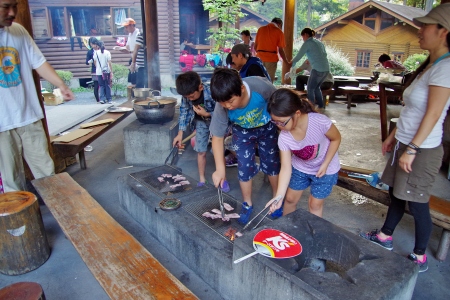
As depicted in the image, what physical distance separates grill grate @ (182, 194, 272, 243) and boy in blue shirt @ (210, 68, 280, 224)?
11 centimetres

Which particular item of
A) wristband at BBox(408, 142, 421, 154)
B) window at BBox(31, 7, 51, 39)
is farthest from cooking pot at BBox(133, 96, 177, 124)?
window at BBox(31, 7, 51, 39)

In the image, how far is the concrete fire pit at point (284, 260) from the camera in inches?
68.7

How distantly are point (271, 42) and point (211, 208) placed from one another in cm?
588

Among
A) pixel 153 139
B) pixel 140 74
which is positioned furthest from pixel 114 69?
pixel 153 139

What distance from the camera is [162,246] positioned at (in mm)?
3182

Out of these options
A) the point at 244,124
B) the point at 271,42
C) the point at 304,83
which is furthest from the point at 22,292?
the point at 304,83

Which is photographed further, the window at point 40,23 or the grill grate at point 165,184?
the window at point 40,23

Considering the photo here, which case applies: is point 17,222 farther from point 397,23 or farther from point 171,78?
point 397,23

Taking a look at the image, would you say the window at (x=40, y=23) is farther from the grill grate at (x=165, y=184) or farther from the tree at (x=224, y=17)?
the grill grate at (x=165, y=184)

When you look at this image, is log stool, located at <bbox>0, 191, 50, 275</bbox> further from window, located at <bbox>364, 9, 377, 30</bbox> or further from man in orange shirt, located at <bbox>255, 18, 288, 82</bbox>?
Result: window, located at <bbox>364, 9, 377, 30</bbox>

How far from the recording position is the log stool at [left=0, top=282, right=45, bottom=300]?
1.77 meters

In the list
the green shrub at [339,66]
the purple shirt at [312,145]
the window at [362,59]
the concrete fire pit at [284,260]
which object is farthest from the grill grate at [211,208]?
the window at [362,59]

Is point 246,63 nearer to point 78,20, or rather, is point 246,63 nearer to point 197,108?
point 197,108

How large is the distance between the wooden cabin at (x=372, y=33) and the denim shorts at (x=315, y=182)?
16.2 meters
